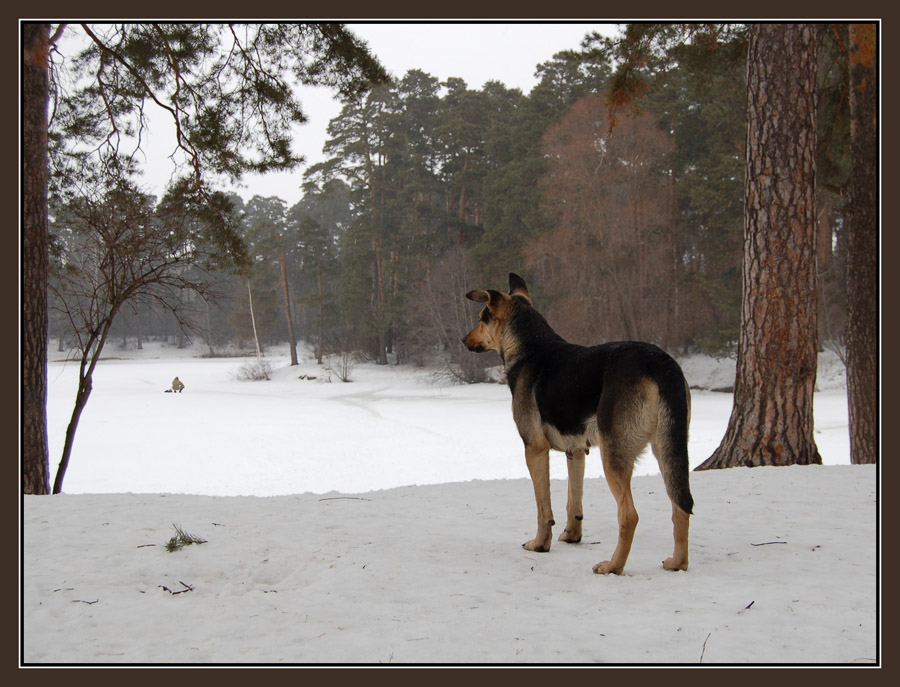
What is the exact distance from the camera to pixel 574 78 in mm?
24594

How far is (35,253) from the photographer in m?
6.96

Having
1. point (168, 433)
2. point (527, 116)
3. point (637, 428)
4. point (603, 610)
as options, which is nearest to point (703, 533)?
point (637, 428)

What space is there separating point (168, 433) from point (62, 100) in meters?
13.2

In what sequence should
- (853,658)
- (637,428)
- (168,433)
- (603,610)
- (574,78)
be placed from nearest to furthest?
(853,658) < (603,610) < (637,428) < (168,433) < (574,78)

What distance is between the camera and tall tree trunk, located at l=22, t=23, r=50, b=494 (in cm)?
675

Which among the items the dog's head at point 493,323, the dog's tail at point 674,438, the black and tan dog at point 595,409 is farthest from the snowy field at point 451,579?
the dog's head at point 493,323

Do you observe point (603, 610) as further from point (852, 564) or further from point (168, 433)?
point (168, 433)

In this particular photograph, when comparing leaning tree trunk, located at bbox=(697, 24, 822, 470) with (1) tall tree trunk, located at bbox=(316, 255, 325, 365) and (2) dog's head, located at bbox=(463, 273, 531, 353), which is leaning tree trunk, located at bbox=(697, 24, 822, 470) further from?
(1) tall tree trunk, located at bbox=(316, 255, 325, 365)

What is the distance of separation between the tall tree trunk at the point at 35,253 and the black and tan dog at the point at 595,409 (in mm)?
5131

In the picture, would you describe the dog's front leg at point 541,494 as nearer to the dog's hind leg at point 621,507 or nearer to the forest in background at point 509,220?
the dog's hind leg at point 621,507

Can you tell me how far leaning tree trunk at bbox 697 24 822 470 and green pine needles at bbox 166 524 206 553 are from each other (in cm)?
586

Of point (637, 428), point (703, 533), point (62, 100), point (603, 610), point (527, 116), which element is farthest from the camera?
point (527, 116)

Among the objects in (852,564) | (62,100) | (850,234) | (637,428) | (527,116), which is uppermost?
(527,116)

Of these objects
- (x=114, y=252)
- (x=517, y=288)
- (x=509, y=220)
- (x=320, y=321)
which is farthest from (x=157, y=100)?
(x=320, y=321)
